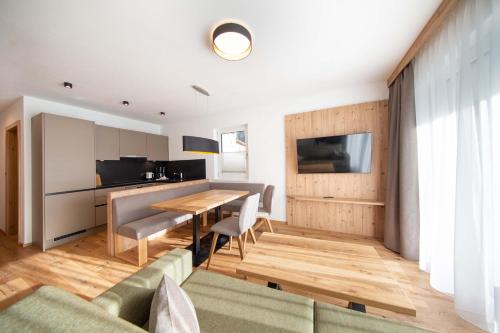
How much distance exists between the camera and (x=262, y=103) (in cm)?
348

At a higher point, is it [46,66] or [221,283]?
[46,66]

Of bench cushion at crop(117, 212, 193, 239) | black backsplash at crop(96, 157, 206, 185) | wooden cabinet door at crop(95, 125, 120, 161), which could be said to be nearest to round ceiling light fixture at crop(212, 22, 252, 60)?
bench cushion at crop(117, 212, 193, 239)

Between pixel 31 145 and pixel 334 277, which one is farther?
pixel 31 145

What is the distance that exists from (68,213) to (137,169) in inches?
70.9

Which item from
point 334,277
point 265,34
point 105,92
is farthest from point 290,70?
point 105,92

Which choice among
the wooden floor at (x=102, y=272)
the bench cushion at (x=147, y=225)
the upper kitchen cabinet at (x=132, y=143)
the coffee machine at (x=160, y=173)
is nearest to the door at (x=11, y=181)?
the wooden floor at (x=102, y=272)

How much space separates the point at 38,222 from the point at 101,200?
77cm

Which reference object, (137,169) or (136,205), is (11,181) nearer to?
(137,169)

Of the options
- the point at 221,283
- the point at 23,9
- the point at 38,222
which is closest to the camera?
the point at 221,283

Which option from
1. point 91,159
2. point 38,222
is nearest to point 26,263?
point 38,222

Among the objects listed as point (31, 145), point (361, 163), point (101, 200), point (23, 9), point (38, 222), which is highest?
point (23, 9)

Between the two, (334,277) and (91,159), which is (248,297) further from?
(91,159)

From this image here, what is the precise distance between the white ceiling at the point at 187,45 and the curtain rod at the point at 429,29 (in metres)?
0.05

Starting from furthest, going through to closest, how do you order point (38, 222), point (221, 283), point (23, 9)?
point (38, 222) < point (23, 9) < point (221, 283)
